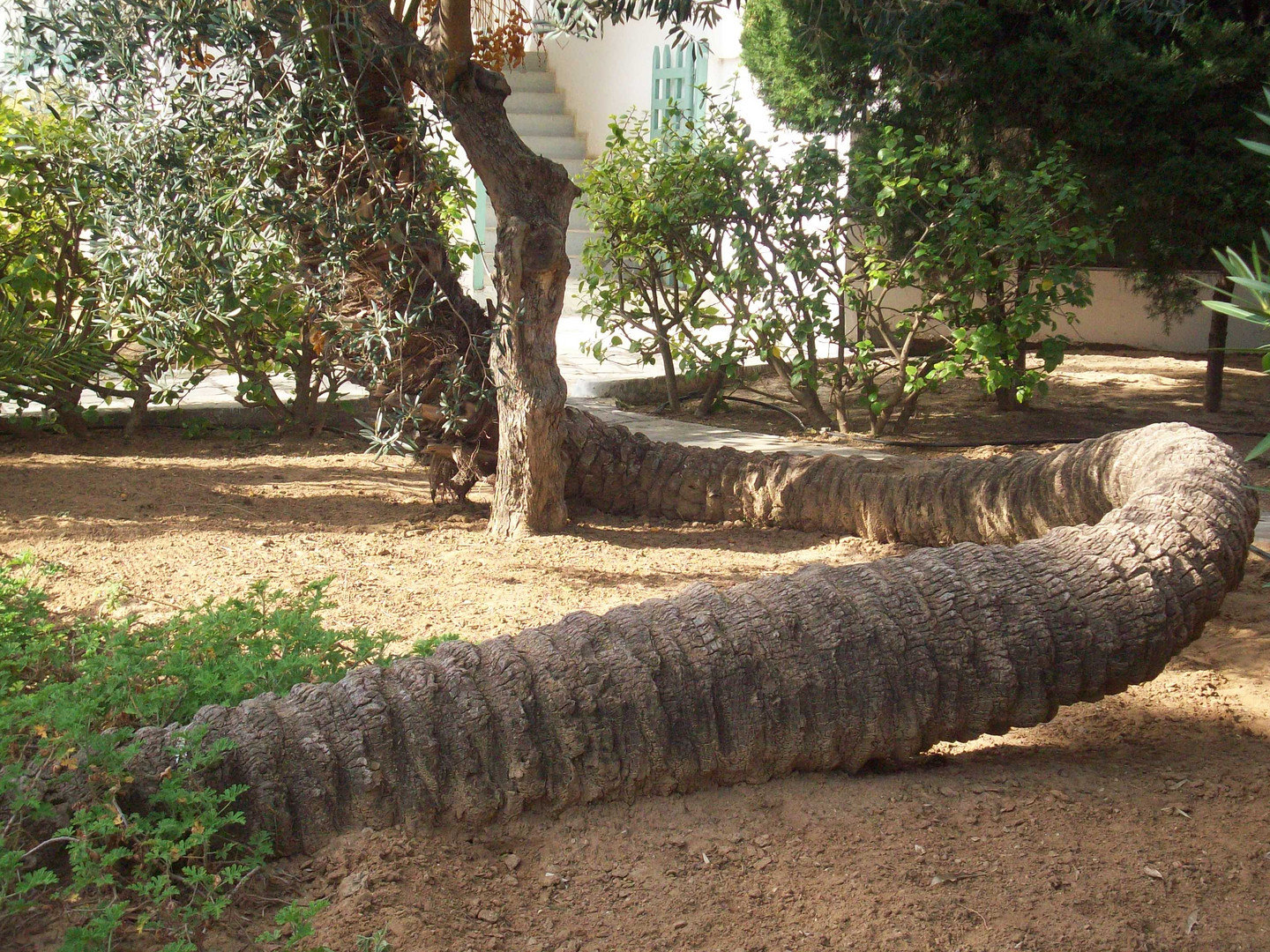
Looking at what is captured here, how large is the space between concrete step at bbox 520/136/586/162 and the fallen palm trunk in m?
11.9

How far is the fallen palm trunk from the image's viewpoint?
2.46 m

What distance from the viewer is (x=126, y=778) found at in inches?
86.0

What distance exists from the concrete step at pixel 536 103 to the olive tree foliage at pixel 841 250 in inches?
324

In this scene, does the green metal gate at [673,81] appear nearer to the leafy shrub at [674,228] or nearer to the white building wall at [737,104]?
the white building wall at [737,104]

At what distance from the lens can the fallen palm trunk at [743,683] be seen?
2.46 meters

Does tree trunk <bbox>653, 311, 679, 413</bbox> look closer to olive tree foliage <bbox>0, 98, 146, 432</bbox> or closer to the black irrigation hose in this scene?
the black irrigation hose

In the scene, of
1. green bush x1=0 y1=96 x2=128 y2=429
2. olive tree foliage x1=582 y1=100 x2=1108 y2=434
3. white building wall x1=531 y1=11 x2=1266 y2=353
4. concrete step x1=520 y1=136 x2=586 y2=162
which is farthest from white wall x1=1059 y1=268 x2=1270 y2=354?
green bush x1=0 y1=96 x2=128 y2=429

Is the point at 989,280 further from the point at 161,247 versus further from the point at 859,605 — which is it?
the point at 161,247

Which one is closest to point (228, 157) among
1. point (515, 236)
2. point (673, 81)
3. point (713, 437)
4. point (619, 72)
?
point (515, 236)

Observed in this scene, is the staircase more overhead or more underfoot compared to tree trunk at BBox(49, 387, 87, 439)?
more overhead

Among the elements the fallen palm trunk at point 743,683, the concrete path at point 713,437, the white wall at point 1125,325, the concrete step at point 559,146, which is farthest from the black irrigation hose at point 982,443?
the concrete step at point 559,146

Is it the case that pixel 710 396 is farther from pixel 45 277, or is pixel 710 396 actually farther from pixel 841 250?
pixel 45 277

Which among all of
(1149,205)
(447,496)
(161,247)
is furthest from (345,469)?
(1149,205)

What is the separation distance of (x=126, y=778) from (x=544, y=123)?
44.5 ft
